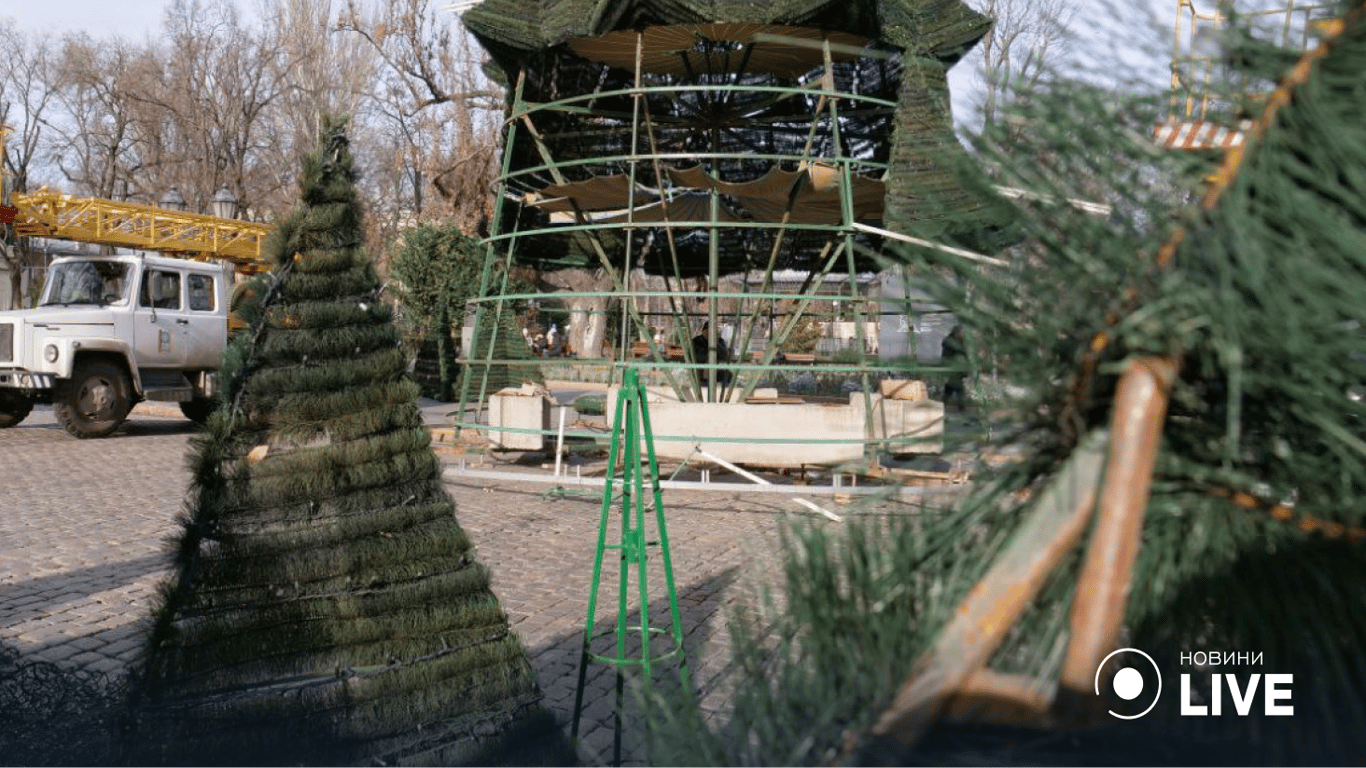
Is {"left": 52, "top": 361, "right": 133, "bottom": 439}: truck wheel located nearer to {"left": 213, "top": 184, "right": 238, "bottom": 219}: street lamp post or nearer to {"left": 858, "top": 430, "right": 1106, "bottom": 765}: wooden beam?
{"left": 213, "top": 184, "right": 238, "bottom": 219}: street lamp post

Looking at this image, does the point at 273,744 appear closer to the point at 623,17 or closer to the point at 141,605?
the point at 141,605

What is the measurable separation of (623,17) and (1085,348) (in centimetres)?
956

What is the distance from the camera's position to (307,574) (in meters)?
2.63

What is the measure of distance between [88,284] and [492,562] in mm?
9797

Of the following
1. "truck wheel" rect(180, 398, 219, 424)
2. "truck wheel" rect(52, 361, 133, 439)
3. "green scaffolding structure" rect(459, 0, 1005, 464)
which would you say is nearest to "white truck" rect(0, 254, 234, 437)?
"truck wheel" rect(52, 361, 133, 439)

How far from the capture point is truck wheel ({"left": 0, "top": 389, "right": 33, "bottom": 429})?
14.1 meters

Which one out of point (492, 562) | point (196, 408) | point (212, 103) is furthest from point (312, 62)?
point (492, 562)

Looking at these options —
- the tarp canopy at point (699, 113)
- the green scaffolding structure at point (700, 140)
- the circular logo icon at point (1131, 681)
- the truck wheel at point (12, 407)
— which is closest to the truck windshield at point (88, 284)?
the truck wheel at point (12, 407)

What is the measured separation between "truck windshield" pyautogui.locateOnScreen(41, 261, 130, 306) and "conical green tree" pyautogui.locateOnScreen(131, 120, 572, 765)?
12668mm

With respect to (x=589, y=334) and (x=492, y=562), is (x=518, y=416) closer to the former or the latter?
(x=492, y=562)

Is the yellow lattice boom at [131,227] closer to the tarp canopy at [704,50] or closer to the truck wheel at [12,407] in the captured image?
the truck wheel at [12,407]

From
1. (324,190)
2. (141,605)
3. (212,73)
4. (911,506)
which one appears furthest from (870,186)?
(212,73)

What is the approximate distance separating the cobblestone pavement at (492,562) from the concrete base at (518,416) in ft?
1.47

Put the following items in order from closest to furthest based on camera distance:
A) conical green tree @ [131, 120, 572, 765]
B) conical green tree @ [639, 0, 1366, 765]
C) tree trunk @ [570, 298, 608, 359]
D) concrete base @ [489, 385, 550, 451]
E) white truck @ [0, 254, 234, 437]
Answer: conical green tree @ [639, 0, 1366, 765]
conical green tree @ [131, 120, 572, 765]
concrete base @ [489, 385, 550, 451]
white truck @ [0, 254, 234, 437]
tree trunk @ [570, 298, 608, 359]
